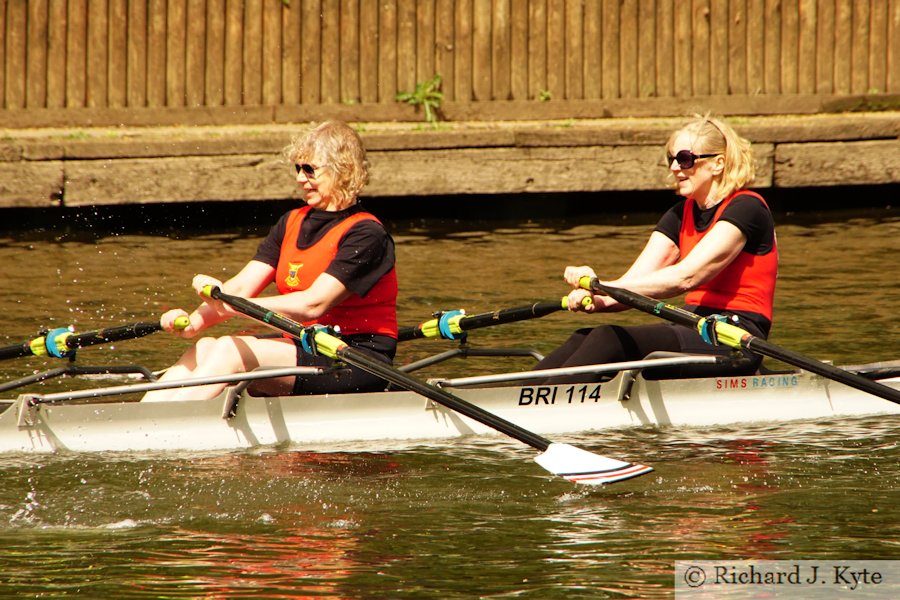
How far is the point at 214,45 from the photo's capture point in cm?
1227

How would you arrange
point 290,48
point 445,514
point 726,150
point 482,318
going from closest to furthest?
point 445,514 → point 726,150 → point 482,318 → point 290,48

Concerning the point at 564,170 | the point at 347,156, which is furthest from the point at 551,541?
the point at 564,170

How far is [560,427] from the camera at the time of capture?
22.4 feet

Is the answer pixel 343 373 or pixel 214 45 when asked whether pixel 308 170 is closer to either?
pixel 343 373

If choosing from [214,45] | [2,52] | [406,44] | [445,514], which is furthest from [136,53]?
[445,514]

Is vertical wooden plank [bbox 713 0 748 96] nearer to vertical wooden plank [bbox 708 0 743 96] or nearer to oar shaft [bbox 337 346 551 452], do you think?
vertical wooden plank [bbox 708 0 743 96]

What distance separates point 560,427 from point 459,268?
4494 mm

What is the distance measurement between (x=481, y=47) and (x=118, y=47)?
3.21 m

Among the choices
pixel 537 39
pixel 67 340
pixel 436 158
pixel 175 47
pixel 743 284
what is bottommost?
pixel 67 340

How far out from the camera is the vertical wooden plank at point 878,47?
1266cm

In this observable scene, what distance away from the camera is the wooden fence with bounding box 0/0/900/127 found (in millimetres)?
12172

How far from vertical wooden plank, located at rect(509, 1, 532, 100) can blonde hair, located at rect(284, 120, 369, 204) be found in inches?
244

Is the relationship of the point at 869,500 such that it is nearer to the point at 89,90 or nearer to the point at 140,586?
the point at 140,586

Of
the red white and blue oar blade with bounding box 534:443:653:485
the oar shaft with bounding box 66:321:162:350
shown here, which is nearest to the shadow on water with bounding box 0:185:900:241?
the oar shaft with bounding box 66:321:162:350
